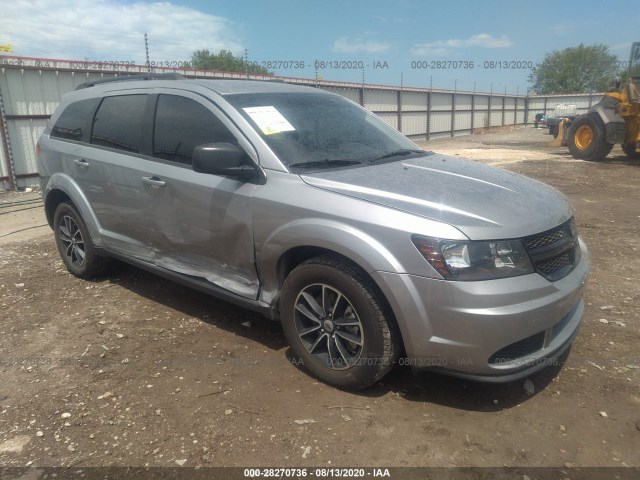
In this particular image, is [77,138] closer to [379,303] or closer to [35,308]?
[35,308]

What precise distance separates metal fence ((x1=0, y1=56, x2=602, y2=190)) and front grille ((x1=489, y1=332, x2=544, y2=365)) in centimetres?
753

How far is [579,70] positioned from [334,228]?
70416mm

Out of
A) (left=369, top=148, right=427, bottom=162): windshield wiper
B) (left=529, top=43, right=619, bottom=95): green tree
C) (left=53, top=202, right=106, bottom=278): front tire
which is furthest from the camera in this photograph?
(left=529, top=43, right=619, bottom=95): green tree

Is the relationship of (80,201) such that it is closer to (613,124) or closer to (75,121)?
(75,121)

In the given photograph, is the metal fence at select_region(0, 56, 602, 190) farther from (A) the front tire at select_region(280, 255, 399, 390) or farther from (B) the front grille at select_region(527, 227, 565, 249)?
(B) the front grille at select_region(527, 227, 565, 249)

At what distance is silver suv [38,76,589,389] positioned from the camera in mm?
2562

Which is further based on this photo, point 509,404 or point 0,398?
point 0,398

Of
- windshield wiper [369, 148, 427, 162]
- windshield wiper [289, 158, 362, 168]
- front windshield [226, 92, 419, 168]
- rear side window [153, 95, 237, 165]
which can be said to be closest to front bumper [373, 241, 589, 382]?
windshield wiper [289, 158, 362, 168]

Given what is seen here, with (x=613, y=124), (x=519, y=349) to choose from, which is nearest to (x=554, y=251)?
(x=519, y=349)

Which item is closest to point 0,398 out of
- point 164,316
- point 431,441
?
point 164,316

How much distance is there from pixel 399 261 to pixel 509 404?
112 centimetres

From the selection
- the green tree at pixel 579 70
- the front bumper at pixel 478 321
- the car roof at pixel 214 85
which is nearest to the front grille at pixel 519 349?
the front bumper at pixel 478 321

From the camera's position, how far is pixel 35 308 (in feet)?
14.6

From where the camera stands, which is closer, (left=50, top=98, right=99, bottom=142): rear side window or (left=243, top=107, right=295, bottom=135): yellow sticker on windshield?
(left=243, top=107, right=295, bottom=135): yellow sticker on windshield
